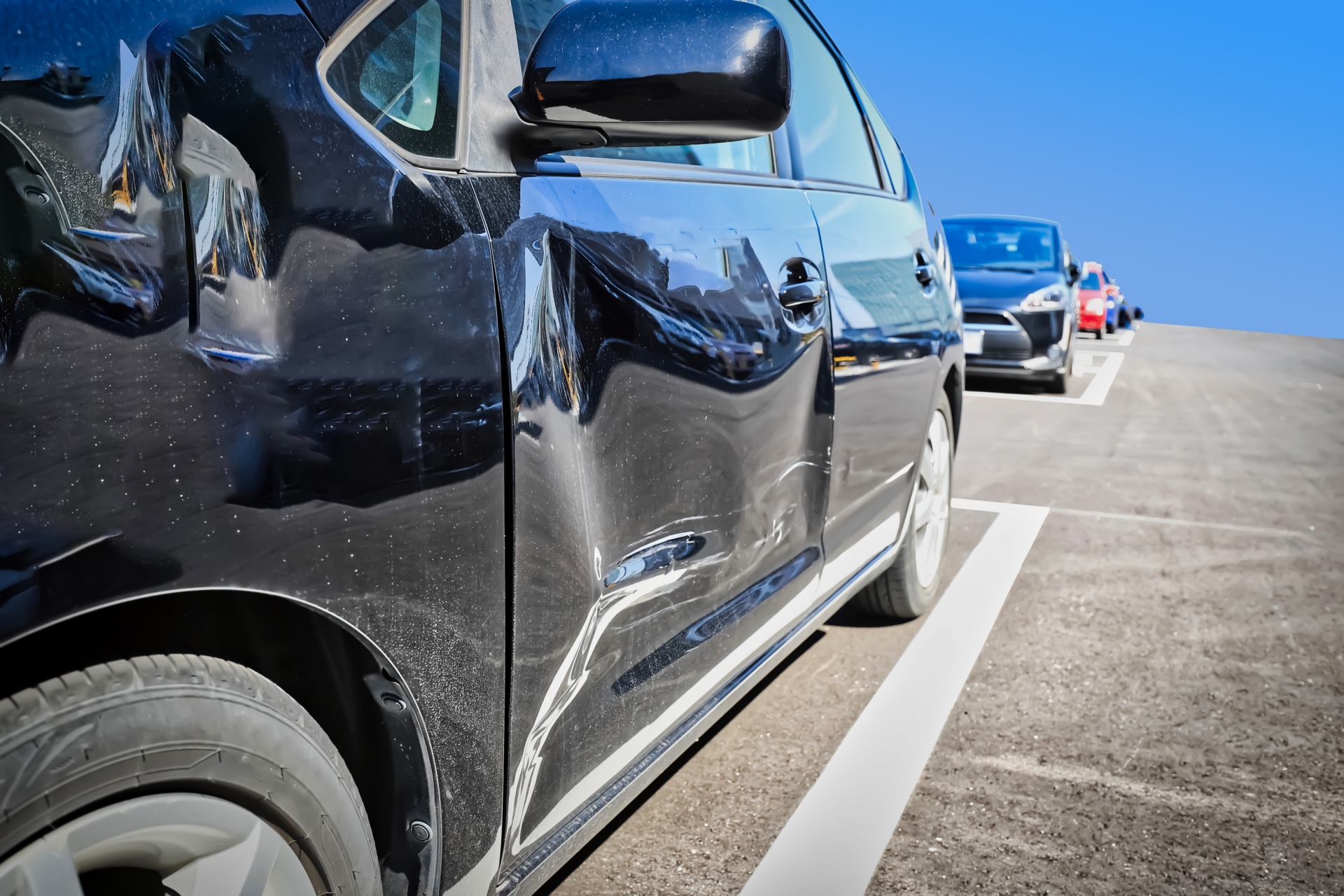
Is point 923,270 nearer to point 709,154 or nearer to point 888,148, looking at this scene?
point 888,148

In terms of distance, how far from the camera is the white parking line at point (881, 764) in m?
2.26

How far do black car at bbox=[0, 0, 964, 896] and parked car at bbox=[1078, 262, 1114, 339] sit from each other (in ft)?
81.6

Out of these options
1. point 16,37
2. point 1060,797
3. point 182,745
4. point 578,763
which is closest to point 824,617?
point 1060,797

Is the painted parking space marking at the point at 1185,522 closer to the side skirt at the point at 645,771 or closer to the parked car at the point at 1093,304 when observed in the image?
the side skirt at the point at 645,771

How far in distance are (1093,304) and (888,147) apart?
23661mm

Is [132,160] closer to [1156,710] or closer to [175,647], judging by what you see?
[175,647]

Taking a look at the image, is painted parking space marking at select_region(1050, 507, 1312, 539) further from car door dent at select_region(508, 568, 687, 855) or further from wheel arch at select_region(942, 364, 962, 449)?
car door dent at select_region(508, 568, 687, 855)

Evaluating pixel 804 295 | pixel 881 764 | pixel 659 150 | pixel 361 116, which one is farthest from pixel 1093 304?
pixel 361 116

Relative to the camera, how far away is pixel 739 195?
2162 millimetres

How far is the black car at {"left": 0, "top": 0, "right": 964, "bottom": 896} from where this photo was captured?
928 millimetres

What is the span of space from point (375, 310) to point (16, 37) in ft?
1.34

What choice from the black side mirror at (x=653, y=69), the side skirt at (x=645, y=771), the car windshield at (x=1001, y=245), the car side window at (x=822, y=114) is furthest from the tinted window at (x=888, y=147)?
the car windshield at (x=1001, y=245)

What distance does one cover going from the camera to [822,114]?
303cm

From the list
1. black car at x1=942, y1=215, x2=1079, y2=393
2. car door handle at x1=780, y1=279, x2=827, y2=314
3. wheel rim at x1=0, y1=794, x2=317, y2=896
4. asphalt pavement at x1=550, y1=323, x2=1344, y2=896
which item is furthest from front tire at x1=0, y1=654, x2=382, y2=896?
black car at x1=942, y1=215, x2=1079, y2=393
